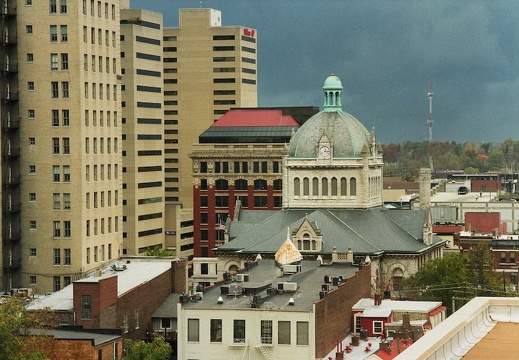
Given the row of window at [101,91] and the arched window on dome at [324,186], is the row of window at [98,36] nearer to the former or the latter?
the row of window at [101,91]

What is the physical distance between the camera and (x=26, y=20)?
465 ft

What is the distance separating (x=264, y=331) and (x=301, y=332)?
8.90ft

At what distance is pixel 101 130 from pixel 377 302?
41.9 metres

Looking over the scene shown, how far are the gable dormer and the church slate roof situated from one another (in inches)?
36.3

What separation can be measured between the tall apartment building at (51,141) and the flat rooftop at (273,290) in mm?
21199

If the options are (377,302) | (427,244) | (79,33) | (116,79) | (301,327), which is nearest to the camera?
(301,327)

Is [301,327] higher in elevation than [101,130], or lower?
lower

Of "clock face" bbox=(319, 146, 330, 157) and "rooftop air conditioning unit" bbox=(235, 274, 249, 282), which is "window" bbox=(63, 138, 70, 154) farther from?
"clock face" bbox=(319, 146, 330, 157)

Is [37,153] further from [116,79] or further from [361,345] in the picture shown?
[361,345]

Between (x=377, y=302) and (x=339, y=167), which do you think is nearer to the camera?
(x=377, y=302)

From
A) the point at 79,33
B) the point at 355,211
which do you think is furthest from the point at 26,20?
the point at 355,211

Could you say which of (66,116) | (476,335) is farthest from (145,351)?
(476,335)

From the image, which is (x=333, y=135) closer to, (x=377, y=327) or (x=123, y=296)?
(x=377, y=327)

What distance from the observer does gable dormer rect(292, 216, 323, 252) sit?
154 m
